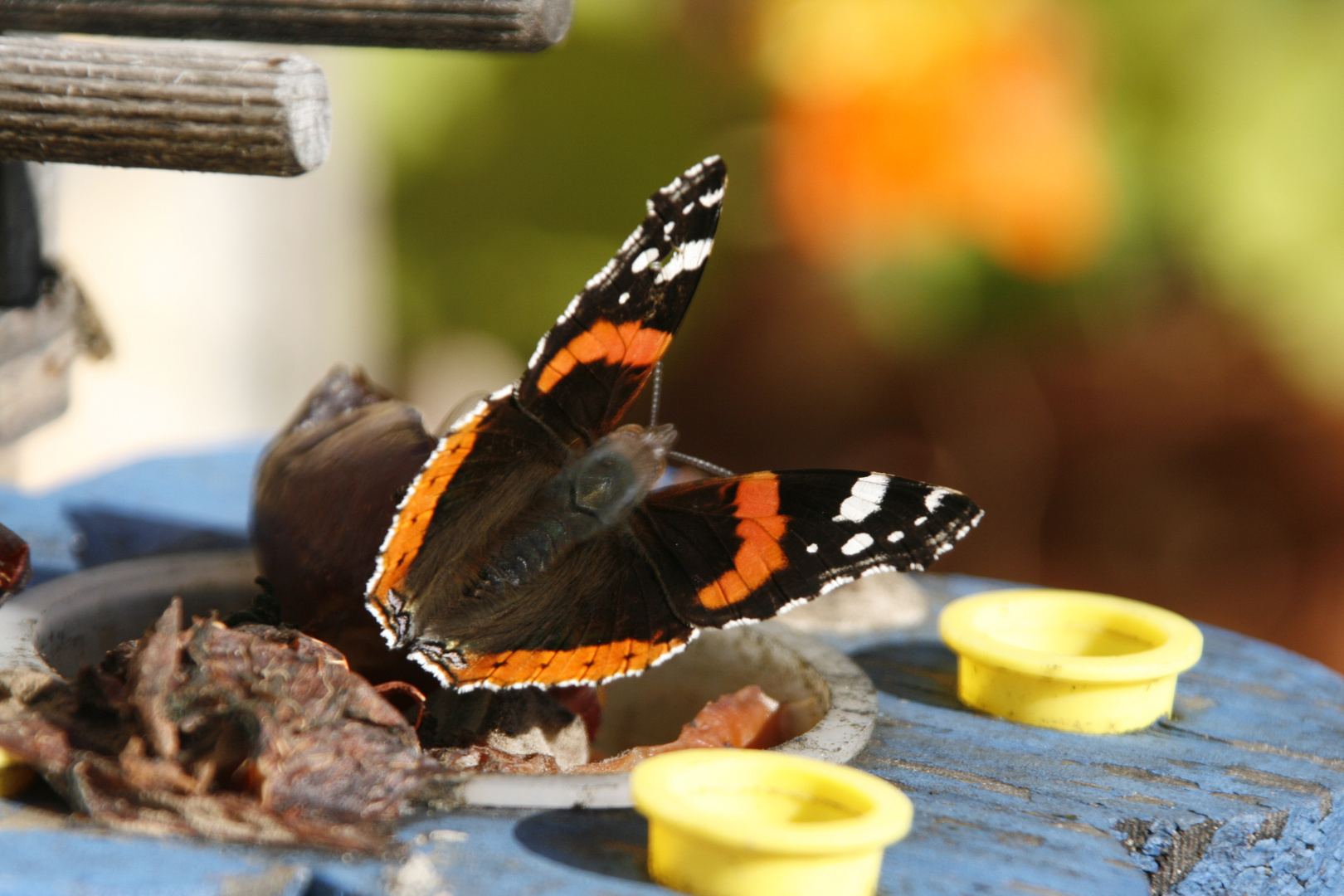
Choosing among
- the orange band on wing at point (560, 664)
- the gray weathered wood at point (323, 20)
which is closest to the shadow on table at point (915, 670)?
the orange band on wing at point (560, 664)

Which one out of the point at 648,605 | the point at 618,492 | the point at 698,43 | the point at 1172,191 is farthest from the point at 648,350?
the point at 698,43

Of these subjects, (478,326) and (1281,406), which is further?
(478,326)

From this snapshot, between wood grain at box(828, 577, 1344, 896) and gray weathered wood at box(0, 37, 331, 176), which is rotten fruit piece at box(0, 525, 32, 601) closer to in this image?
gray weathered wood at box(0, 37, 331, 176)

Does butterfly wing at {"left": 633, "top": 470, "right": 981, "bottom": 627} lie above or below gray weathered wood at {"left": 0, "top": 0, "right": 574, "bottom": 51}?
below

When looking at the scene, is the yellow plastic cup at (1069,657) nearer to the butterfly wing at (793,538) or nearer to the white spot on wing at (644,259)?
the butterfly wing at (793,538)

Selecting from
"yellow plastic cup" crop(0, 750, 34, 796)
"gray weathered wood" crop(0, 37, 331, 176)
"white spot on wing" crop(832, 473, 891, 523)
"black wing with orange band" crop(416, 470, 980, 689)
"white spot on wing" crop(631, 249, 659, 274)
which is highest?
"gray weathered wood" crop(0, 37, 331, 176)

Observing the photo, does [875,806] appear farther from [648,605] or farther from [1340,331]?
[1340,331]

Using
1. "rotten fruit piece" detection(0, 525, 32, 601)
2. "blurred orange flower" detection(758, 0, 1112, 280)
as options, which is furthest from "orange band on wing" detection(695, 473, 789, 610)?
"blurred orange flower" detection(758, 0, 1112, 280)
